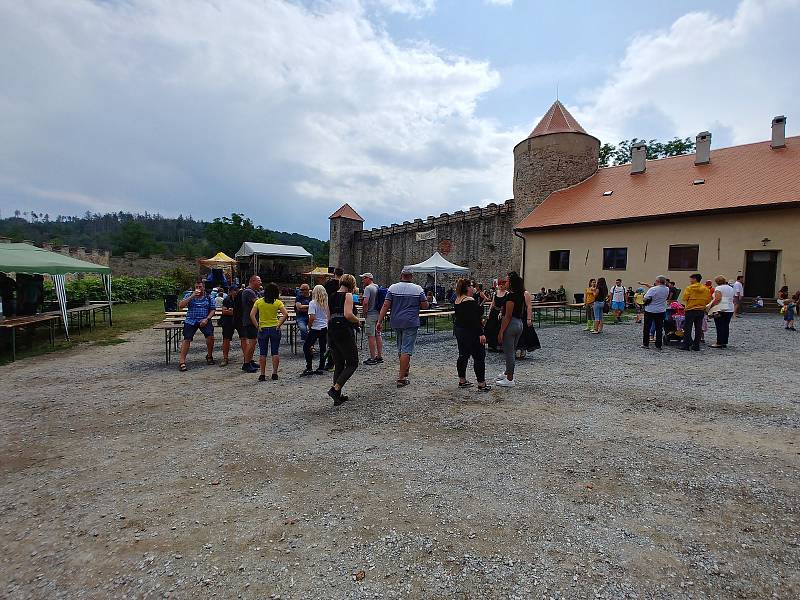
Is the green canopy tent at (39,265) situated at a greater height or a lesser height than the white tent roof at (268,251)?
lesser

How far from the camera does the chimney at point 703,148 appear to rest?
18594 mm

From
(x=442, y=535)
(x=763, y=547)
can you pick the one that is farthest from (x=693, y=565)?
(x=442, y=535)

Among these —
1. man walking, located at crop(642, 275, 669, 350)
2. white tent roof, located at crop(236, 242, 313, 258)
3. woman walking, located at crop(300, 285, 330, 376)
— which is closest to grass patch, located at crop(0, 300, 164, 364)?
woman walking, located at crop(300, 285, 330, 376)

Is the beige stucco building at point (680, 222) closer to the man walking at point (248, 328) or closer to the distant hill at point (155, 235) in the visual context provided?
the man walking at point (248, 328)

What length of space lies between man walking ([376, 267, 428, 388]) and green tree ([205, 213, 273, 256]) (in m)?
55.8

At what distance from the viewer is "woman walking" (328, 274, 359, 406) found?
521cm

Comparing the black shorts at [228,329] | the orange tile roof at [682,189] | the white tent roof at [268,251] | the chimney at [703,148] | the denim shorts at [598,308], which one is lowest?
the black shorts at [228,329]

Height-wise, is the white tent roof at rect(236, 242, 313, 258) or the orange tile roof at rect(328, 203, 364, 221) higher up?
the orange tile roof at rect(328, 203, 364, 221)

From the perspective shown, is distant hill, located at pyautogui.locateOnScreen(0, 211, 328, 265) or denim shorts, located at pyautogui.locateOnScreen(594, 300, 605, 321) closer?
denim shorts, located at pyautogui.locateOnScreen(594, 300, 605, 321)

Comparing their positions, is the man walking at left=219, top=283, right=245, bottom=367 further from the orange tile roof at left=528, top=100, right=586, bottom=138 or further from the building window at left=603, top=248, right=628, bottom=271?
the orange tile roof at left=528, top=100, right=586, bottom=138

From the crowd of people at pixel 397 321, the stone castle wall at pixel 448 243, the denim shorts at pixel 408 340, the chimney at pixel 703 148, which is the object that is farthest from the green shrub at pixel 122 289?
the chimney at pixel 703 148

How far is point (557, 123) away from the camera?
75.2 ft

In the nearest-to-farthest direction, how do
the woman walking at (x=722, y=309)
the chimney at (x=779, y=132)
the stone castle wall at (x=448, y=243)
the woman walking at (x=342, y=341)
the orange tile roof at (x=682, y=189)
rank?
1. the woman walking at (x=342, y=341)
2. the woman walking at (x=722, y=309)
3. the orange tile roof at (x=682, y=189)
4. the chimney at (x=779, y=132)
5. the stone castle wall at (x=448, y=243)

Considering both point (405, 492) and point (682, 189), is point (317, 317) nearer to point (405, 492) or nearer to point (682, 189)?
point (405, 492)
